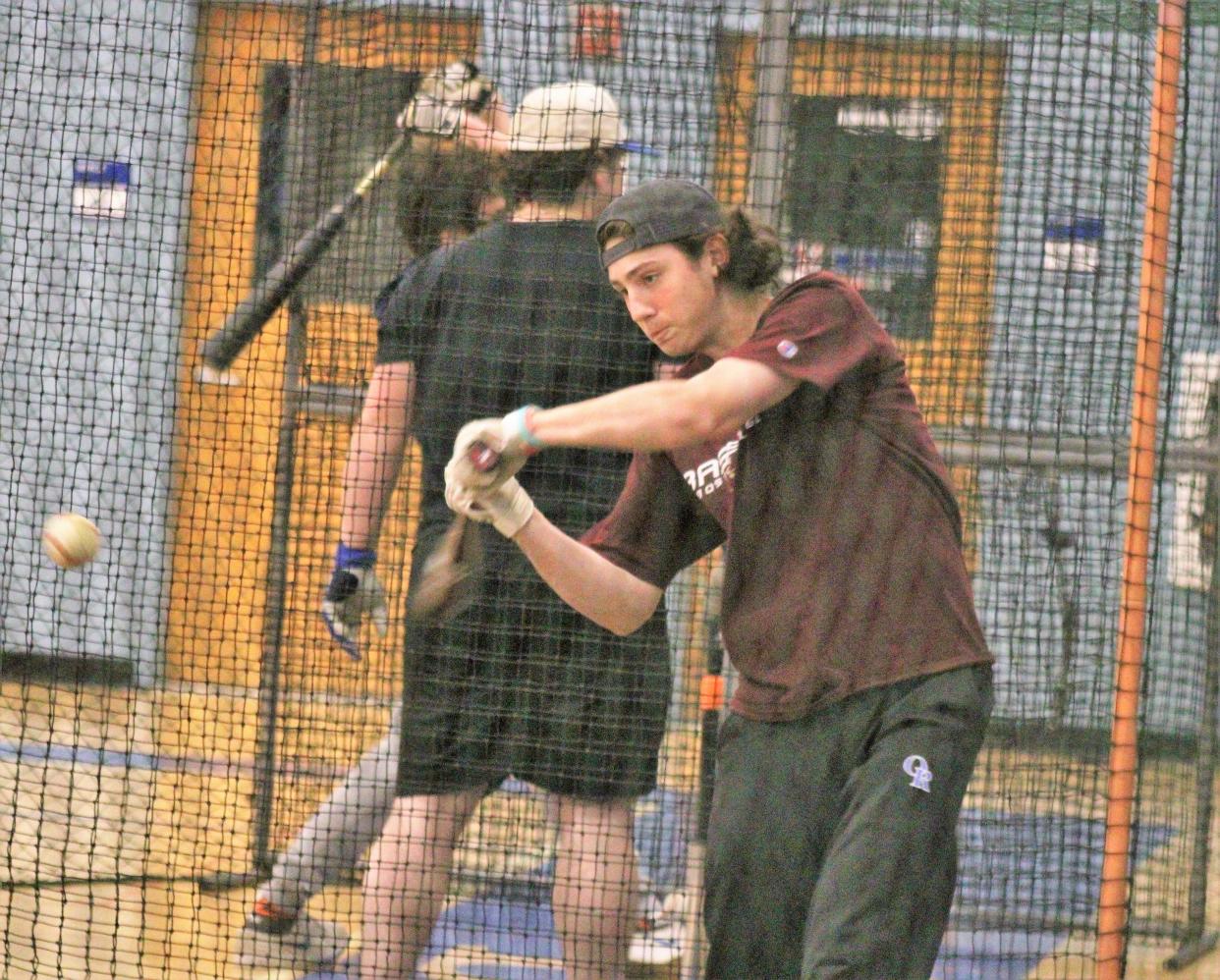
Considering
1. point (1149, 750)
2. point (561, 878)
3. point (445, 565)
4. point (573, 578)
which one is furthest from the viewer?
point (1149, 750)

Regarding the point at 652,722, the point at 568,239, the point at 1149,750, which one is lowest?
the point at 1149,750

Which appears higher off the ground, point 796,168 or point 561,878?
point 796,168

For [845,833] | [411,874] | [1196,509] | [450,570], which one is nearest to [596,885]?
[411,874]

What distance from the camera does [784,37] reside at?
13.1 feet

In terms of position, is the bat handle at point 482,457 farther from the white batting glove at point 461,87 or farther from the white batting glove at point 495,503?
the white batting glove at point 461,87

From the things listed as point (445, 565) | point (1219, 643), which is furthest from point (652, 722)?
point (1219, 643)

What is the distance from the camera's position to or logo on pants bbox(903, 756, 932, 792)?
8.28 feet

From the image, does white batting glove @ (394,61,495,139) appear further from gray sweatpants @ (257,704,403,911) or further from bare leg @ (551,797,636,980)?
bare leg @ (551,797,636,980)

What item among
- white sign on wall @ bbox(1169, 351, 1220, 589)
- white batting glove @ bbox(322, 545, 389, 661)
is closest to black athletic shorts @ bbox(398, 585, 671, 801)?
white batting glove @ bbox(322, 545, 389, 661)

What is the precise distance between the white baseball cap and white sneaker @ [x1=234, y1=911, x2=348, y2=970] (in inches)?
82.4

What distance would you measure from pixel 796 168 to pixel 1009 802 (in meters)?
1.90

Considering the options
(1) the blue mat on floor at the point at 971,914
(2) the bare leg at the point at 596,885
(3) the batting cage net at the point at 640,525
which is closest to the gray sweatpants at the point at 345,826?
(3) the batting cage net at the point at 640,525

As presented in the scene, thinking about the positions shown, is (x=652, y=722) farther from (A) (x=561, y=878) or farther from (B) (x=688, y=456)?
(B) (x=688, y=456)

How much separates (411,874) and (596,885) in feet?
1.31
